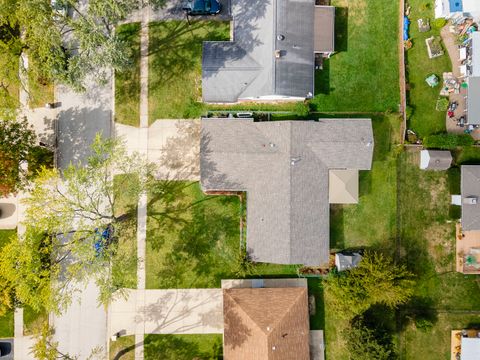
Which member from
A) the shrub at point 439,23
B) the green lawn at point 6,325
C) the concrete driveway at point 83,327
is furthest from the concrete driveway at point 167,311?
the shrub at point 439,23

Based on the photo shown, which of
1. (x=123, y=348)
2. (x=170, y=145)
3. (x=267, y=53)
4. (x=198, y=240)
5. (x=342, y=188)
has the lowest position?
(x=123, y=348)

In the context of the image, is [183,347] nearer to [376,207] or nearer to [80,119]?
→ [376,207]

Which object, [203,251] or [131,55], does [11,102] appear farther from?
[203,251]

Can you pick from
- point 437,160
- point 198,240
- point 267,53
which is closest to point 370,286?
point 437,160

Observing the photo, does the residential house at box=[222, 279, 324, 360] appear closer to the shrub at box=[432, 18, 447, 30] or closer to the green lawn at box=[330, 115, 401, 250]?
the green lawn at box=[330, 115, 401, 250]

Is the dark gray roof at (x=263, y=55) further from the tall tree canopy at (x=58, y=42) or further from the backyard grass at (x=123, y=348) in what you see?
the backyard grass at (x=123, y=348)

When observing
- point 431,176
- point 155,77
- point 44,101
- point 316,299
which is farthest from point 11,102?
point 431,176
